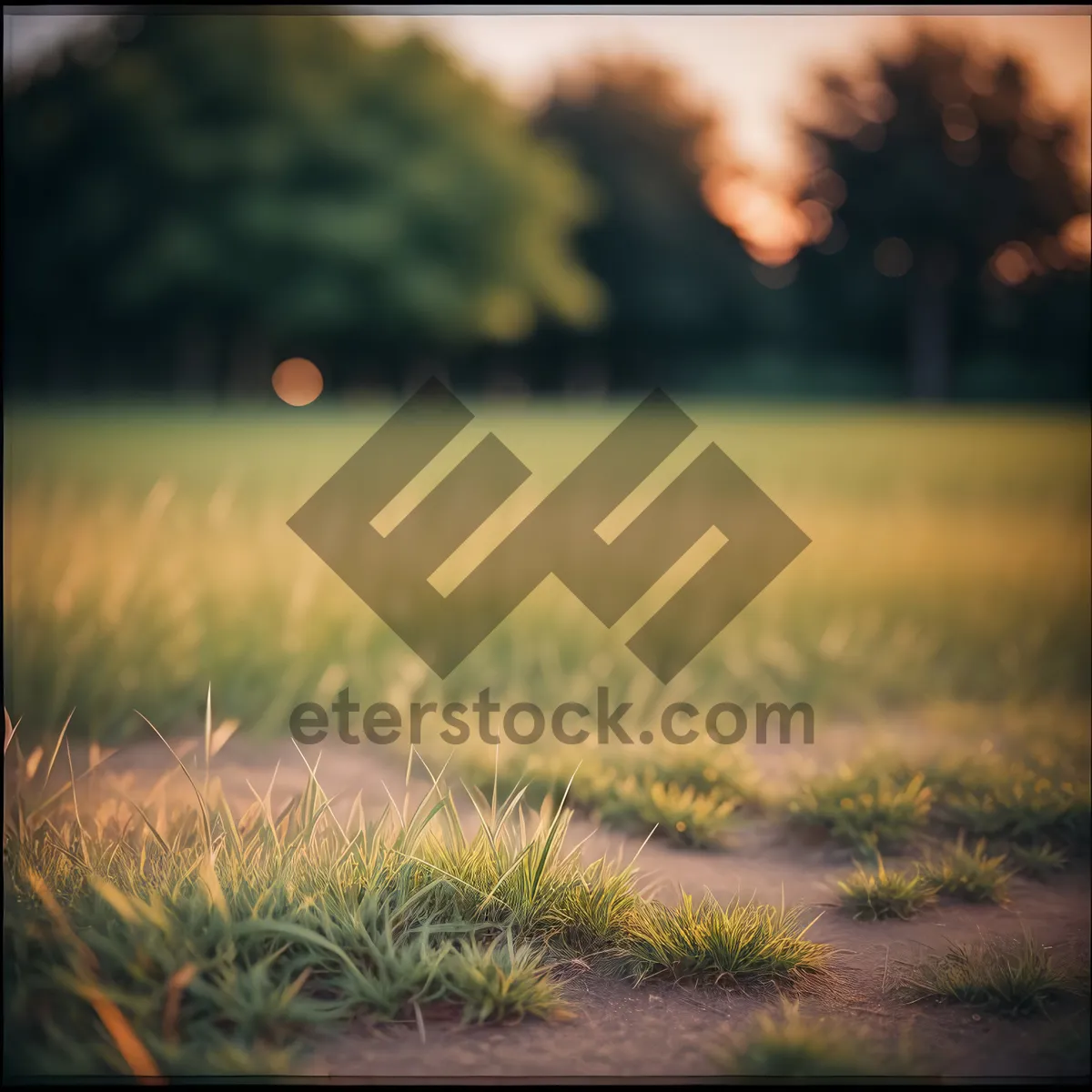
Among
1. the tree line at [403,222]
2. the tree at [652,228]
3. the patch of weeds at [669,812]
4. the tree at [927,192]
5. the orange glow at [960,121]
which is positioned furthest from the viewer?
the tree at [652,228]

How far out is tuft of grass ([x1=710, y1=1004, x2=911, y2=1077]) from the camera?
145 cm

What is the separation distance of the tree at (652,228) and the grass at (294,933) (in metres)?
32.7

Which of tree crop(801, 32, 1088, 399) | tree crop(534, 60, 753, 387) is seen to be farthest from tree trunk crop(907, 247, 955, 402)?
tree crop(534, 60, 753, 387)

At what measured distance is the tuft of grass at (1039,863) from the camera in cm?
235

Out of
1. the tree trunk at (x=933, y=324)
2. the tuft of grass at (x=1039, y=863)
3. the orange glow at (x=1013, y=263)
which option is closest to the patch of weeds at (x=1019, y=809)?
the tuft of grass at (x=1039, y=863)

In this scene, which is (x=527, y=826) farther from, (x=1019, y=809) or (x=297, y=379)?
(x=297, y=379)

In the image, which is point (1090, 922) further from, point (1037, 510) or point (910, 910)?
point (1037, 510)

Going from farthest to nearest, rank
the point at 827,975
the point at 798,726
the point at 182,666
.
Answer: the point at 182,666 → the point at 798,726 → the point at 827,975

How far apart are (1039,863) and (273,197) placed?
95.3 feet

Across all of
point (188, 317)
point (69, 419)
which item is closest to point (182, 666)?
point (69, 419)

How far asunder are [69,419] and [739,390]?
22.8m

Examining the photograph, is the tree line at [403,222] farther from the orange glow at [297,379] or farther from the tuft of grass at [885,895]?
the tuft of grass at [885,895]

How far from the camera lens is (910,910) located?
6.87ft

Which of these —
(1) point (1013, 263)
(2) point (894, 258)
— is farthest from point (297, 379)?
(1) point (1013, 263)
